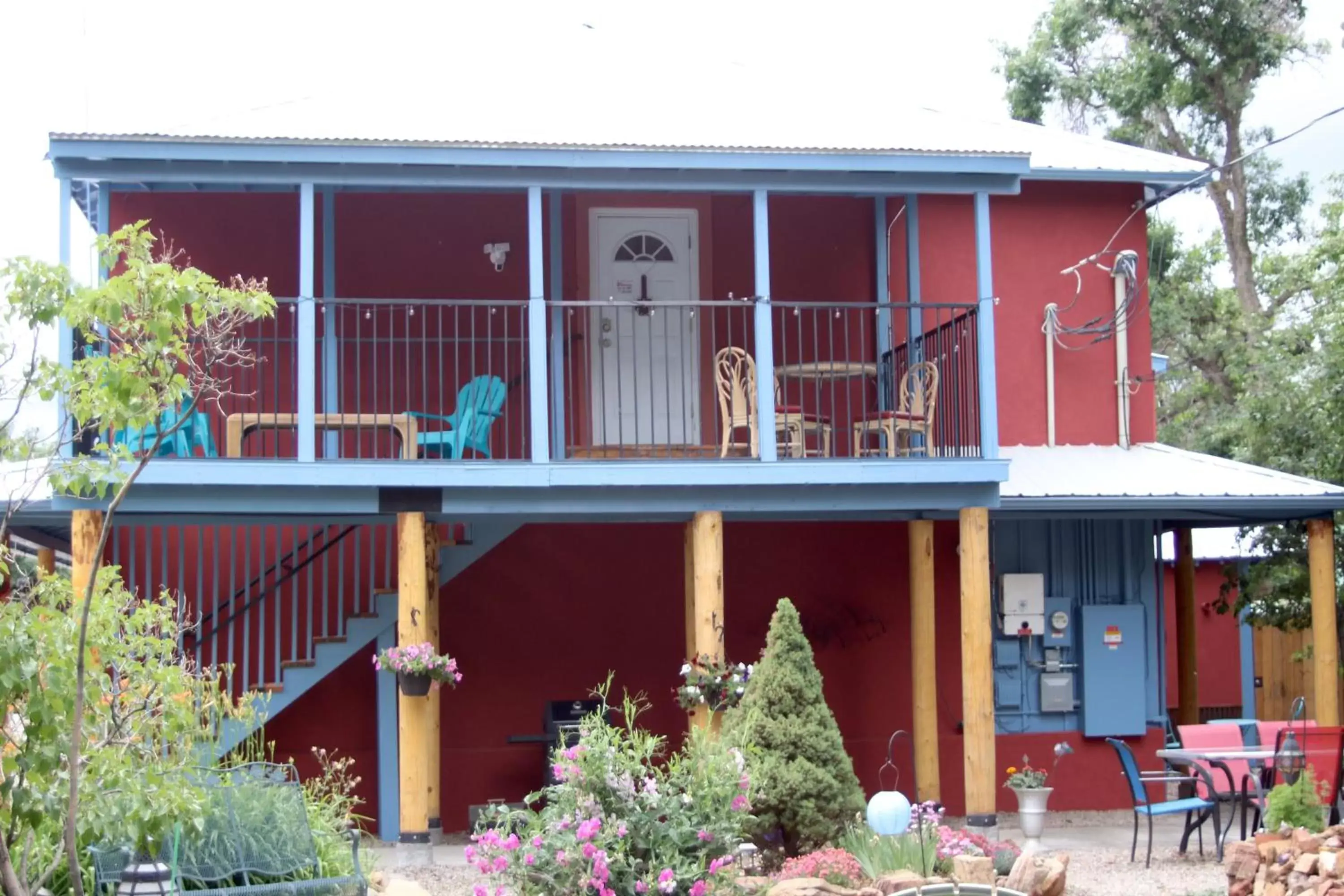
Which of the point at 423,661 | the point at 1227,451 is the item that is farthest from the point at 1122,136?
the point at 423,661

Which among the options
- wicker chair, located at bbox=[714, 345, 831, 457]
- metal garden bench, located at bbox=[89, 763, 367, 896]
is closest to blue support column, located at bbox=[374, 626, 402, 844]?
wicker chair, located at bbox=[714, 345, 831, 457]

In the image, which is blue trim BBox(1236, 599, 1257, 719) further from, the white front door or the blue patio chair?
the white front door

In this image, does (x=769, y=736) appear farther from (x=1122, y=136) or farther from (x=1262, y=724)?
(x=1122, y=136)

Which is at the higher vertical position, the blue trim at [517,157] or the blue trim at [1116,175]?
the blue trim at [1116,175]

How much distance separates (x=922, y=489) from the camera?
34.5 feet

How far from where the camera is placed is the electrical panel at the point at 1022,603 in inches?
489

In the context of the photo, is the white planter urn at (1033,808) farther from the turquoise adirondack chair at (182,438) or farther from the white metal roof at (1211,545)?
the white metal roof at (1211,545)

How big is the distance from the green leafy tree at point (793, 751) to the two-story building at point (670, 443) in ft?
4.43

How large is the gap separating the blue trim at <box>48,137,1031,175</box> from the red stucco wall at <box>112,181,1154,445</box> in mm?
2020

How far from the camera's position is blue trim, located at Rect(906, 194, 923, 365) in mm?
11367

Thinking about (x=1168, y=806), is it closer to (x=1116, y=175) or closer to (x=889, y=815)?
(x=889, y=815)

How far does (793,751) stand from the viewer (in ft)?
27.7

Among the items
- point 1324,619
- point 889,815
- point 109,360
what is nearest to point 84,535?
point 109,360

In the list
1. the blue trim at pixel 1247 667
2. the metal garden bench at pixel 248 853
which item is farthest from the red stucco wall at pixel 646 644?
the metal garden bench at pixel 248 853
